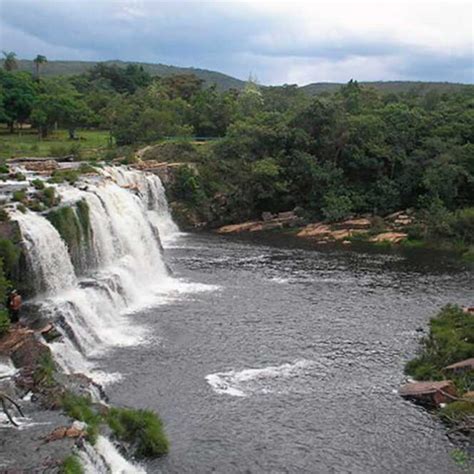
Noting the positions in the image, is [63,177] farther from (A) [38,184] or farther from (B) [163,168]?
(B) [163,168]

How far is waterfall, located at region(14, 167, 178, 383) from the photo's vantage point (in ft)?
94.8

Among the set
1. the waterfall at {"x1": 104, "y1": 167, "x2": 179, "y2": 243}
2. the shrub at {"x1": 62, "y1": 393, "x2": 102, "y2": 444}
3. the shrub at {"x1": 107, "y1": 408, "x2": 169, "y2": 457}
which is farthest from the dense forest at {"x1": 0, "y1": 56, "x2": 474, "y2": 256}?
the shrub at {"x1": 62, "y1": 393, "x2": 102, "y2": 444}

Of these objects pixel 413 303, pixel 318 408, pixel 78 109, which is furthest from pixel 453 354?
pixel 78 109

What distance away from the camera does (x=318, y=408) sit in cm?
2417

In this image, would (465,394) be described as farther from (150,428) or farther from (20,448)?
(20,448)

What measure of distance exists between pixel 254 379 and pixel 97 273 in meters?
12.8

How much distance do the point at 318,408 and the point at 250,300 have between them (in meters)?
13.2

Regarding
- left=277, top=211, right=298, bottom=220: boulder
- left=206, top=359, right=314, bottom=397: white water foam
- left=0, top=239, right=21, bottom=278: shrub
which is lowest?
left=206, top=359, right=314, bottom=397: white water foam

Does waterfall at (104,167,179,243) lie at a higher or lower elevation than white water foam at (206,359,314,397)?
higher

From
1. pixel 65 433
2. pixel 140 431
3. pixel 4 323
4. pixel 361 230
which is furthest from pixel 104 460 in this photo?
pixel 361 230

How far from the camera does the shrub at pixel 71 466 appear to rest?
1741cm

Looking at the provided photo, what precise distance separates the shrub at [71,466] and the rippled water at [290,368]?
8.86 ft

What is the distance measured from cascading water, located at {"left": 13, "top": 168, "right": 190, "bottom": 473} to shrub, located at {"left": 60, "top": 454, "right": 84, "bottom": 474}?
0.47 m

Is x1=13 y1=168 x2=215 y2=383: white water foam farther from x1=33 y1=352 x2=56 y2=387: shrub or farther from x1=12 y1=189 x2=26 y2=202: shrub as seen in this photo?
x1=12 y1=189 x2=26 y2=202: shrub
